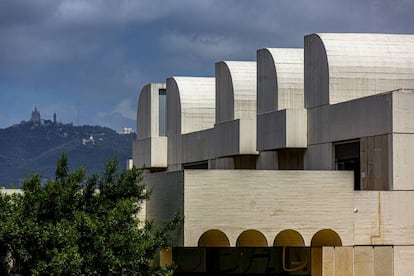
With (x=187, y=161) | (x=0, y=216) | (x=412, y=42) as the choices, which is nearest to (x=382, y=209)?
(x=412, y=42)

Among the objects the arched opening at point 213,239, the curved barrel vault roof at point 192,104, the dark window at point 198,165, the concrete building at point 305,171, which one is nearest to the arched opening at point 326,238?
the concrete building at point 305,171

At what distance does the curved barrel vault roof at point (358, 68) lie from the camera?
48812mm

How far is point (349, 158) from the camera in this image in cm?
4784

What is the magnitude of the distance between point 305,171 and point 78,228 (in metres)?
9.33

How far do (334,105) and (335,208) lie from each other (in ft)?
24.3

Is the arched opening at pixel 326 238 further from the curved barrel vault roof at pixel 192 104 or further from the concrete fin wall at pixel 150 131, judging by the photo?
the concrete fin wall at pixel 150 131

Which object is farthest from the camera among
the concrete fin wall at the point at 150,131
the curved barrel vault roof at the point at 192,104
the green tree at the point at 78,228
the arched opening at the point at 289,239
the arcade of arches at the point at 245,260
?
the concrete fin wall at the point at 150,131

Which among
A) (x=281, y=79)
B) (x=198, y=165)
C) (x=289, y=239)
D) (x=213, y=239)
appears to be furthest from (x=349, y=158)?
(x=198, y=165)

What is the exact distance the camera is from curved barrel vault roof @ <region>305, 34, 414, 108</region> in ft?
160

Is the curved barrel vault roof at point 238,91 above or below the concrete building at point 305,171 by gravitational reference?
above

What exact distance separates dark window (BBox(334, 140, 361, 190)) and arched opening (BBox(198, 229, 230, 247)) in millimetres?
7670

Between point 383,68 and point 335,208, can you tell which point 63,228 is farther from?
point 383,68

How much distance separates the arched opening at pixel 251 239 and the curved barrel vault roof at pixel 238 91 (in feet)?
57.7

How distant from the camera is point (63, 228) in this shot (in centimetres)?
3925
